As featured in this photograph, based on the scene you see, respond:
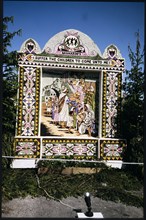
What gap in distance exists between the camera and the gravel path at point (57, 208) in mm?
3918

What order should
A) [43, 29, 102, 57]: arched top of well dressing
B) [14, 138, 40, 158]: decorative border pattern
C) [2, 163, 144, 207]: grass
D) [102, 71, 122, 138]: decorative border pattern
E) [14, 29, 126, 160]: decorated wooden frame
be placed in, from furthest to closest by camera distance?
[102, 71, 122, 138]: decorative border pattern → [43, 29, 102, 57]: arched top of well dressing → [14, 29, 126, 160]: decorated wooden frame → [14, 138, 40, 158]: decorative border pattern → [2, 163, 144, 207]: grass

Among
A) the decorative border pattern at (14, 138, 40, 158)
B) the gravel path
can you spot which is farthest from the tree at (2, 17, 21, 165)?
the gravel path

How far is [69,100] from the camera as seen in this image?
6387mm

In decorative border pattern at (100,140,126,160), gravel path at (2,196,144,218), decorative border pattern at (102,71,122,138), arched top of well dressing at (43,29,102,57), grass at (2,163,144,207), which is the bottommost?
gravel path at (2,196,144,218)

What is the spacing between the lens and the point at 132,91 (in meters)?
6.21

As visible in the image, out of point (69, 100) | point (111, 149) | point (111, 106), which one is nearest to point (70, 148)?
point (111, 149)

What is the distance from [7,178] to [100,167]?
2.07 metres

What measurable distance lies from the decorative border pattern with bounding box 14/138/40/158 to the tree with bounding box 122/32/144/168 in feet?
6.98

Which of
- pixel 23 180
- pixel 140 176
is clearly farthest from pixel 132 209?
pixel 23 180

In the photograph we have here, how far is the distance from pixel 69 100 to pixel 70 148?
118cm

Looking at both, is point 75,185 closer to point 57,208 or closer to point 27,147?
point 57,208

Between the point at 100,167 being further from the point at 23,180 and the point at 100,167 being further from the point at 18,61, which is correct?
the point at 18,61

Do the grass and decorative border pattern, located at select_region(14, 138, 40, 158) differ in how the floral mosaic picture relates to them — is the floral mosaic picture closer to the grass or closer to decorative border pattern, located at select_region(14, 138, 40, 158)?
decorative border pattern, located at select_region(14, 138, 40, 158)

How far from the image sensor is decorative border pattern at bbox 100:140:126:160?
243 inches
